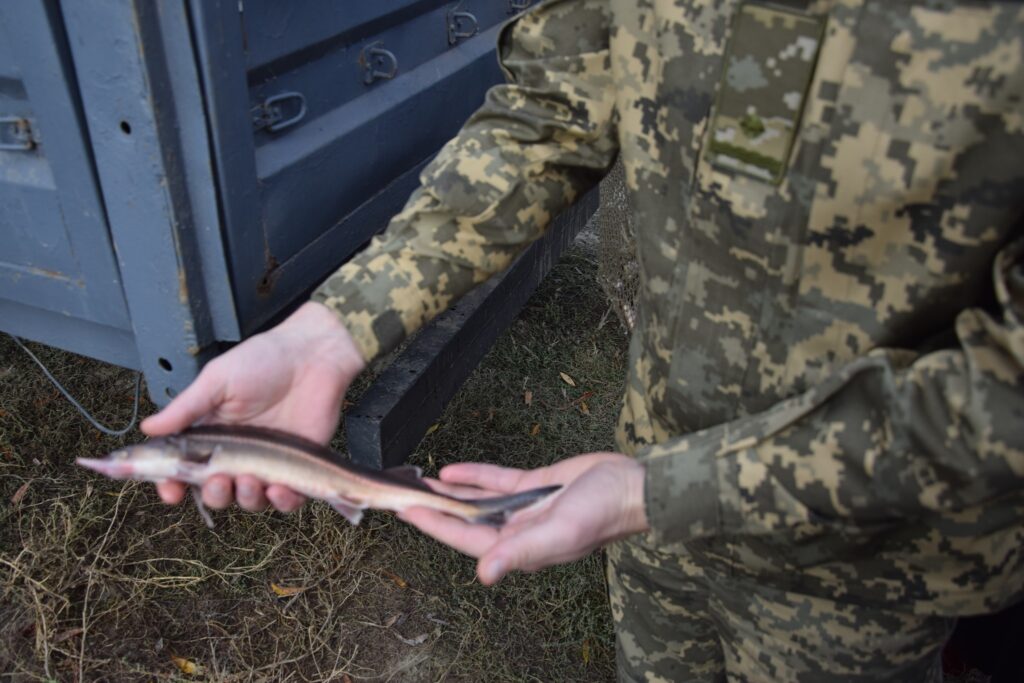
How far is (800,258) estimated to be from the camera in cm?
153

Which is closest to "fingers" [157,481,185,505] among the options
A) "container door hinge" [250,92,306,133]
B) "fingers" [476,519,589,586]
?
"fingers" [476,519,589,586]

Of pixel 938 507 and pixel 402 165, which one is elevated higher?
pixel 938 507

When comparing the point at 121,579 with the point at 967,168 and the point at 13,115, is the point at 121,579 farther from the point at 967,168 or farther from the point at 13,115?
the point at 967,168

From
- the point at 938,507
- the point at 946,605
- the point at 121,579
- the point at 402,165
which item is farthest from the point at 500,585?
the point at 938,507

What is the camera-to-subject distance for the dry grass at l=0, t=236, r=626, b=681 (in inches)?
116

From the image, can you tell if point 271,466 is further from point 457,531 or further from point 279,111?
point 279,111

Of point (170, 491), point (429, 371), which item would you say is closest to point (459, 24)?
point (429, 371)

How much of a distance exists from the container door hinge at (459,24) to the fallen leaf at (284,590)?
2.11 meters

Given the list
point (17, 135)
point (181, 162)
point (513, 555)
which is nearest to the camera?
point (513, 555)

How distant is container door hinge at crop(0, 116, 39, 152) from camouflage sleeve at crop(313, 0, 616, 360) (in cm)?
86

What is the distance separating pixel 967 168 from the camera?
1.34 m

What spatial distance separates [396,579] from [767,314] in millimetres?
2183

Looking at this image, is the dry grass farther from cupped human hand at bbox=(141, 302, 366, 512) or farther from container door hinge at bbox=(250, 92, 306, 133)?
container door hinge at bbox=(250, 92, 306, 133)

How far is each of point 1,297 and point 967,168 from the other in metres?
2.46
